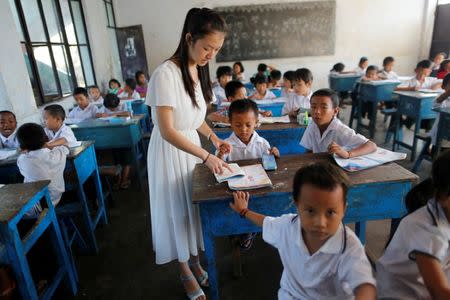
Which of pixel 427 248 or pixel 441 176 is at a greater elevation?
pixel 441 176

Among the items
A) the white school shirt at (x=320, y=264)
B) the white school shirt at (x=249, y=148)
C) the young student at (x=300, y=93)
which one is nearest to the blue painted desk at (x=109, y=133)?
the white school shirt at (x=249, y=148)

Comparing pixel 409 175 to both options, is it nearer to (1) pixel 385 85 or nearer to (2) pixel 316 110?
(2) pixel 316 110

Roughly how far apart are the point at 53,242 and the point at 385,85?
15.0 ft

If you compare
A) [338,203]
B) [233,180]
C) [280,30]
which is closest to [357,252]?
[338,203]

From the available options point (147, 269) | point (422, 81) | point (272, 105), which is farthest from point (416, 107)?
point (147, 269)

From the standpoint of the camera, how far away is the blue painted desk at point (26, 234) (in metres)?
1.34

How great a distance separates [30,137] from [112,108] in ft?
7.13

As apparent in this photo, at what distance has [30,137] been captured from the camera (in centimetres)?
193

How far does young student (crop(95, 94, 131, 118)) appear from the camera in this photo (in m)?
3.78

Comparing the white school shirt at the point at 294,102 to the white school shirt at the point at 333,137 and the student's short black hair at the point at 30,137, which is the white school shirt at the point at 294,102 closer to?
the white school shirt at the point at 333,137

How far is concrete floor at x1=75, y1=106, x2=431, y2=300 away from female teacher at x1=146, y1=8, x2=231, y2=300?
9.1 inches

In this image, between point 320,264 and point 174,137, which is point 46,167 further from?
point 320,264

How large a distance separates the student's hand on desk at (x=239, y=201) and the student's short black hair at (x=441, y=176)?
66 cm

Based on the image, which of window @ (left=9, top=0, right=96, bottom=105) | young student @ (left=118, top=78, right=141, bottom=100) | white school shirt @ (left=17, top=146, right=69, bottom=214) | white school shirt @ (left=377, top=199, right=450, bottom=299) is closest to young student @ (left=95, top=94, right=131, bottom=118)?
window @ (left=9, top=0, right=96, bottom=105)
